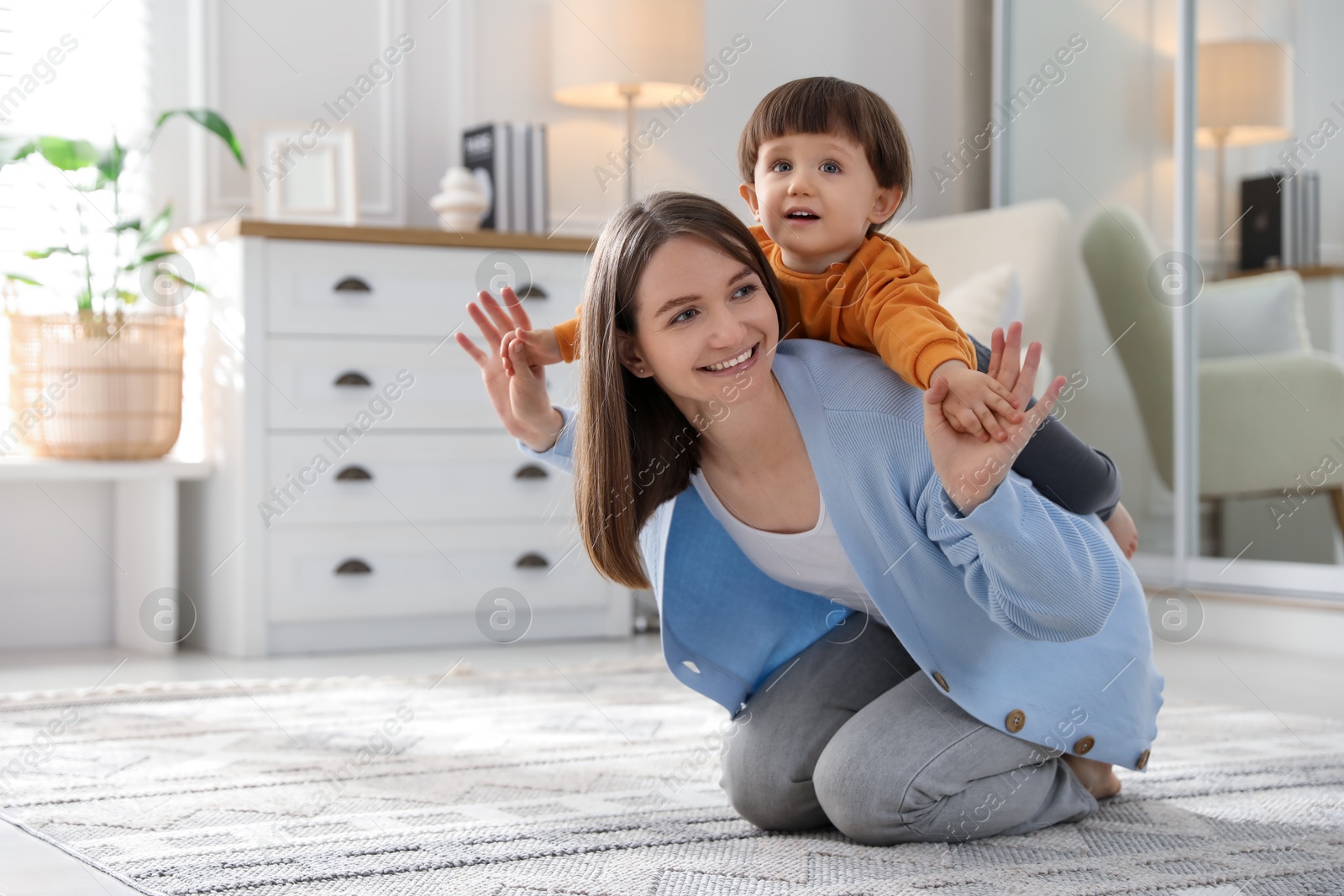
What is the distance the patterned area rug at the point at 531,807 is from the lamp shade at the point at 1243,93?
1302 millimetres

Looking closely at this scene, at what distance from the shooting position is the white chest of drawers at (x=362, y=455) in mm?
2658

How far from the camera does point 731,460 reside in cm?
130

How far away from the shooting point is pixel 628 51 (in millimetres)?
3107

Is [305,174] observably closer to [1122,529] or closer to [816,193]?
[816,193]

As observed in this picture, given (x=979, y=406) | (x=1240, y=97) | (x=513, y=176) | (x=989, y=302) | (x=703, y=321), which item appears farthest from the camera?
(x=513, y=176)

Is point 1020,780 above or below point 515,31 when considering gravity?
below

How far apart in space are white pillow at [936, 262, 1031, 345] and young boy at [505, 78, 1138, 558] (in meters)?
1.27

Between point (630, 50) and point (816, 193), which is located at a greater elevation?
point (630, 50)

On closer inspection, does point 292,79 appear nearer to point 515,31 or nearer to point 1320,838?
point 515,31

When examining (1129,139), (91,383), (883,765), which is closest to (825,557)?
(883,765)

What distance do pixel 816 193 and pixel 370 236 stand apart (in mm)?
1655

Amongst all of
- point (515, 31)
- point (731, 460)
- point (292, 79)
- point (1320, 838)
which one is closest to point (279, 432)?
point (292, 79)

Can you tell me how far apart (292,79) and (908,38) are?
65.8 inches

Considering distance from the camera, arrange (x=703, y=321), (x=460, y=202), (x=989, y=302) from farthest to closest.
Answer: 1. (x=460, y=202)
2. (x=989, y=302)
3. (x=703, y=321)
